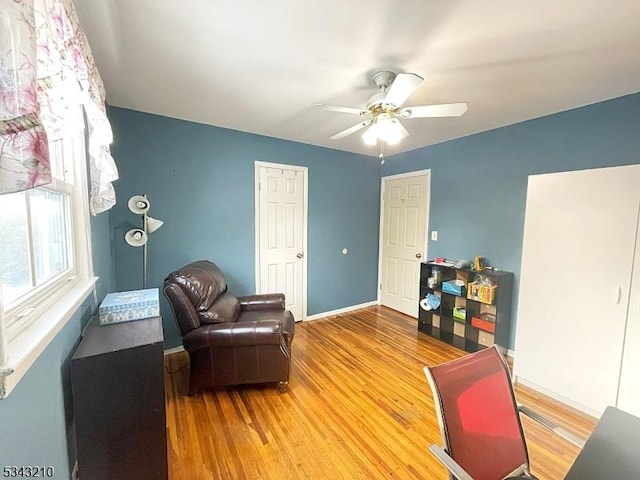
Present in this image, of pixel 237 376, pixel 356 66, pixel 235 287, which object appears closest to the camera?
pixel 356 66

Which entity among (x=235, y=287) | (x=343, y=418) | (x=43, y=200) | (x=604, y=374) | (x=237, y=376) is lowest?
(x=343, y=418)

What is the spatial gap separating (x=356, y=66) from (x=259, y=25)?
0.66 meters

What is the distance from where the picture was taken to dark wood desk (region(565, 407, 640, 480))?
2.63ft

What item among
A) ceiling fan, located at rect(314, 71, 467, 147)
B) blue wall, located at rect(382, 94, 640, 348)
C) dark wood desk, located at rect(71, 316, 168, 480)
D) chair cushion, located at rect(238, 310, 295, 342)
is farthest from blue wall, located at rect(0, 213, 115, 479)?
blue wall, located at rect(382, 94, 640, 348)

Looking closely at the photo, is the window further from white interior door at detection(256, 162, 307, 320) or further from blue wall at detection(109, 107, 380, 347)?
white interior door at detection(256, 162, 307, 320)

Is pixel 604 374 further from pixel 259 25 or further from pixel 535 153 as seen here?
pixel 259 25

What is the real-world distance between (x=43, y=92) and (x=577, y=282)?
10.2 ft

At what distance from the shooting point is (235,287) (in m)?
3.26

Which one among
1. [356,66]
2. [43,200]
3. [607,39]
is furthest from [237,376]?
[607,39]

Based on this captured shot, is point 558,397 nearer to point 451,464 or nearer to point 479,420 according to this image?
point 479,420

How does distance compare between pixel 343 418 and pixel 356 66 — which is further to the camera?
pixel 343 418

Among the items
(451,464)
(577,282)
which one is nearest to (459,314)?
(577,282)

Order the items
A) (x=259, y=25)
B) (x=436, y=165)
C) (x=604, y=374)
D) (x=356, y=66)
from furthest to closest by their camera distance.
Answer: (x=436, y=165)
(x=604, y=374)
(x=356, y=66)
(x=259, y=25)

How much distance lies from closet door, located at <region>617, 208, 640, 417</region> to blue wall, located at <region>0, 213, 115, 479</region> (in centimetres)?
312
